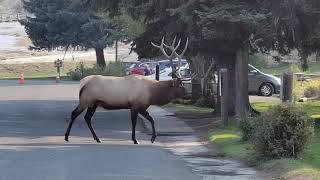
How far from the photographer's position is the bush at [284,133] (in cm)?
1480

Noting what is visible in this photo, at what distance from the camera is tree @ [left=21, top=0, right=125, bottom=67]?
6700 cm

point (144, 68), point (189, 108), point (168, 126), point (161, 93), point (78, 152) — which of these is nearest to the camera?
point (78, 152)

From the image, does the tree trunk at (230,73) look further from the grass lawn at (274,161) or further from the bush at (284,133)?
the bush at (284,133)

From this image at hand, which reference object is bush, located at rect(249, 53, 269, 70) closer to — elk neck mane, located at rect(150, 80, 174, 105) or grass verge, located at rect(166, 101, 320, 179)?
grass verge, located at rect(166, 101, 320, 179)

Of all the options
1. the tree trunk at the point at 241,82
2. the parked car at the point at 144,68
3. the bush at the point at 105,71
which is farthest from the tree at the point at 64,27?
the tree trunk at the point at 241,82

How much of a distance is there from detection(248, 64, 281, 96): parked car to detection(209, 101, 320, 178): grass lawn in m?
17.7

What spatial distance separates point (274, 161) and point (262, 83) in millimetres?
26927

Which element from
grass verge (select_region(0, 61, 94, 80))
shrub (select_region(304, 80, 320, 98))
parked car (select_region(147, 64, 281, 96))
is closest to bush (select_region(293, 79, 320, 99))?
shrub (select_region(304, 80, 320, 98))

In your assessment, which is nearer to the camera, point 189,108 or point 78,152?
point 78,152

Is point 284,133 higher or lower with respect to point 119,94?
lower

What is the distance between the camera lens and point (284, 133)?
1488 cm

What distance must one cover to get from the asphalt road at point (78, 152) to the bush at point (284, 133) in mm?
1710

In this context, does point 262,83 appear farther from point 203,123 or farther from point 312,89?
point 203,123

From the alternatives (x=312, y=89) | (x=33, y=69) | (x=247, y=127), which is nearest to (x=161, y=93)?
(x=247, y=127)
